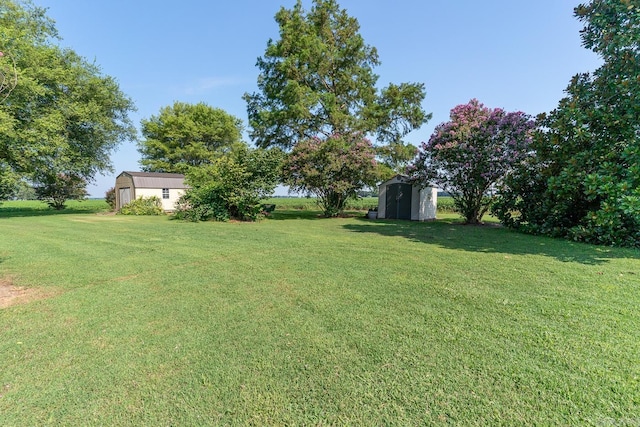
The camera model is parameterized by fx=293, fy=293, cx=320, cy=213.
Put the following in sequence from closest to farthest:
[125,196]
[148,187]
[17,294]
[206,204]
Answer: [17,294]
[206,204]
[148,187]
[125,196]

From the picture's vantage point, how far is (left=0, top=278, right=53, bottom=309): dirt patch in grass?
3.38m

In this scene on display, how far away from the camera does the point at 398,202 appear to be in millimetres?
16328

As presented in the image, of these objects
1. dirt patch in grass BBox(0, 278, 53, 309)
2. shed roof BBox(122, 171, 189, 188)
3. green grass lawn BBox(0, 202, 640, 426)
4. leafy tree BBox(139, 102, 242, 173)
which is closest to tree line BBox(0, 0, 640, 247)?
shed roof BBox(122, 171, 189, 188)

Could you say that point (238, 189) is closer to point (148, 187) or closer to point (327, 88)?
point (327, 88)

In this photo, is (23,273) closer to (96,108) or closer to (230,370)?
(230,370)

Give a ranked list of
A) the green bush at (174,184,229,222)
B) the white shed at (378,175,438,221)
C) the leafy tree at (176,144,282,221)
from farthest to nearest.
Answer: the white shed at (378,175,438,221) → the green bush at (174,184,229,222) → the leafy tree at (176,144,282,221)

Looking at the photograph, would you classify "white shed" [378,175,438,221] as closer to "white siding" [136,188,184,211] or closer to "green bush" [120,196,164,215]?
"white siding" [136,188,184,211]

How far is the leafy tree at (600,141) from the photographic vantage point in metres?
5.82

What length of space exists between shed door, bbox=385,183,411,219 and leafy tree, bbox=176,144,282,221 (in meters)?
6.50

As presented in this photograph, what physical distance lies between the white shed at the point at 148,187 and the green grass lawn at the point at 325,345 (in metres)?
17.2

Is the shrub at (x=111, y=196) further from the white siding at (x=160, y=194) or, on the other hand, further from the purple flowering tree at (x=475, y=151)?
the purple flowering tree at (x=475, y=151)

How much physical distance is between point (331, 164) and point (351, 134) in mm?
2363

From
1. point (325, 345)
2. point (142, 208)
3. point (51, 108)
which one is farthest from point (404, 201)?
point (51, 108)

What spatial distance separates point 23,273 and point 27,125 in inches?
681
